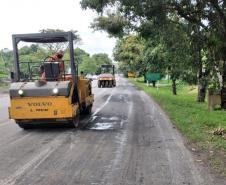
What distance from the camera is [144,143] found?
11906 mm

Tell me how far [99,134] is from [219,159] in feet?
16.0

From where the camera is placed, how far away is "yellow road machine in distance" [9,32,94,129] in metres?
14.3

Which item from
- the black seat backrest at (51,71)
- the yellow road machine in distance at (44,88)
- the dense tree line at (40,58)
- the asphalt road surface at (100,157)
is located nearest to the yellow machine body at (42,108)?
the yellow road machine in distance at (44,88)

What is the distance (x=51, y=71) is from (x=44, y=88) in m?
1.31

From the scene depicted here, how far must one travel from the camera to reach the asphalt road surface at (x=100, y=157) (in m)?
8.09

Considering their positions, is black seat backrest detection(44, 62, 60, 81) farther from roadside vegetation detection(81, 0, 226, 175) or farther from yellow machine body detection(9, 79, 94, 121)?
roadside vegetation detection(81, 0, 226, 175)

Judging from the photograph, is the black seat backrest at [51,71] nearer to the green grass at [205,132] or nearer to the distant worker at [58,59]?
the distant worker at [58,59]

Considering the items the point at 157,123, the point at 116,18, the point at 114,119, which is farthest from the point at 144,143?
the point at 116,18

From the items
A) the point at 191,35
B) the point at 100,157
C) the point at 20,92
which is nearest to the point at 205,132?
the point at 100,157

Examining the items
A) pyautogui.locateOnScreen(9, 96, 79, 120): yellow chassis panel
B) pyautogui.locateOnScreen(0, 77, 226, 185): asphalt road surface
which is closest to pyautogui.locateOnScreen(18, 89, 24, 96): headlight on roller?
pyautogui.locateOnScreen(9, 96, 79, 120): yellow chassis panel

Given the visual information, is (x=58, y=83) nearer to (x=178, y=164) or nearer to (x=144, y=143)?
(x=144, y=143)

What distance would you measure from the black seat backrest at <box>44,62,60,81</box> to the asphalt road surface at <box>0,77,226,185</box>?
1.71 meters

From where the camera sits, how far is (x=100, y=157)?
10047 millimetres

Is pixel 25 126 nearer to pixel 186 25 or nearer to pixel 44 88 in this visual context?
pixel 44 88
